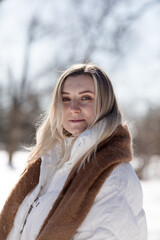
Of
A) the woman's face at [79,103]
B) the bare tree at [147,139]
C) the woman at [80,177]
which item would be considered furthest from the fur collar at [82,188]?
the bare tree at [147,139]

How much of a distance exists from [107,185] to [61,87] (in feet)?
2.16

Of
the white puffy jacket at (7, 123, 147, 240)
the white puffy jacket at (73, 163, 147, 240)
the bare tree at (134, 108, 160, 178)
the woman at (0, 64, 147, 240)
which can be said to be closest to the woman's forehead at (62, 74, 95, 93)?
the woman at (0, 64, 147, 240)

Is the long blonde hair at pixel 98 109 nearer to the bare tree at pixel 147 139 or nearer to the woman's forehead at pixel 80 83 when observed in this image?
the woman's forehead at pixel 80 83

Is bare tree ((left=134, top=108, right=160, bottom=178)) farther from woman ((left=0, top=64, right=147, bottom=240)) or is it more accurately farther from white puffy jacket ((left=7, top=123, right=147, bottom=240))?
white puffy jacket ((left=7, top=123, right=147, bottom=240))

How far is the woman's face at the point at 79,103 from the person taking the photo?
1.78m

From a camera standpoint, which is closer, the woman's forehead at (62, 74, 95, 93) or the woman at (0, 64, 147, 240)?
the woman at (0, 64, 147, 240)

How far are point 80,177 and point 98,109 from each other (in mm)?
372

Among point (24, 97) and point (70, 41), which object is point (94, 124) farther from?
point (24, 97)

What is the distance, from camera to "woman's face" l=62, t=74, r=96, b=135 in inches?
69.9

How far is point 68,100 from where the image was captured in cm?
188

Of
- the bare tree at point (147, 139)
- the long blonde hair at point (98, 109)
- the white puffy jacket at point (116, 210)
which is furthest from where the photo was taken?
the bare tree at point (147, 139)

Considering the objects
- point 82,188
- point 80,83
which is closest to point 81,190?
point 82,188

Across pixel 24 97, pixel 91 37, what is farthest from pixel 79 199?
pixel 24 97

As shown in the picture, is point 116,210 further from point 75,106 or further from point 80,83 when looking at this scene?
point 80,83
